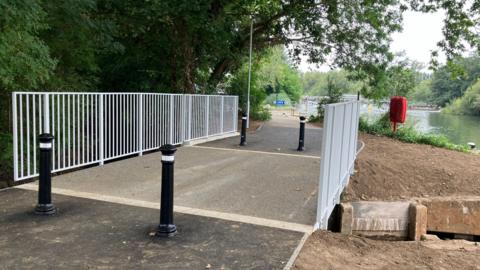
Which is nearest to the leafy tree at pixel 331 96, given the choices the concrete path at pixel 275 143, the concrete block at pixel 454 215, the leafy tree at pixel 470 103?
the concrete path at pixel 275 143

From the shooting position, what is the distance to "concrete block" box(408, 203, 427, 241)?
8.05m

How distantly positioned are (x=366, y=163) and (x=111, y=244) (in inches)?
303

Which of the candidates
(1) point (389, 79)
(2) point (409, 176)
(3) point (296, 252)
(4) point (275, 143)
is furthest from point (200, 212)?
(1) point (389, 79)

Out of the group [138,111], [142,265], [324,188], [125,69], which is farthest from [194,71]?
[142,265]

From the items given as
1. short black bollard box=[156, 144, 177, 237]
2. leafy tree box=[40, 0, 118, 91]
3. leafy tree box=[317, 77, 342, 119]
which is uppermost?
leafy tree box=[40, 0, 118, 91]

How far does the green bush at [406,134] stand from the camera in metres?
16.1

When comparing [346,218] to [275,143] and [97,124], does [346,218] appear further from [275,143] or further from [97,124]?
[275,143]

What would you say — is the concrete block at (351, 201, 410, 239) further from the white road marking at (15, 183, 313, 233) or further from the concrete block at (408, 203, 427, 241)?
the white road marking at (15, 183, 313, 233)

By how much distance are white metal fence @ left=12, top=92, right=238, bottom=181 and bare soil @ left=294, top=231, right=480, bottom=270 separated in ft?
14.9

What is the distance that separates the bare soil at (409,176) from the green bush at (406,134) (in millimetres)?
2693

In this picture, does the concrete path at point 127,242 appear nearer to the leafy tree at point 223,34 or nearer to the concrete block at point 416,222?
the concrete block at point 416,222

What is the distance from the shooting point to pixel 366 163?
10.7 metres

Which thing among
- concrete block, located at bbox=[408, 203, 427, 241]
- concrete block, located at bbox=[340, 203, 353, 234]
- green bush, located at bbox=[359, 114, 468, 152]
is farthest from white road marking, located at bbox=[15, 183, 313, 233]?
green bush, located at bbox=[359, 114, 468, 152]

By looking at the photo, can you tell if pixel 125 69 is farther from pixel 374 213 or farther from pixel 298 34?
pixel 374 213
